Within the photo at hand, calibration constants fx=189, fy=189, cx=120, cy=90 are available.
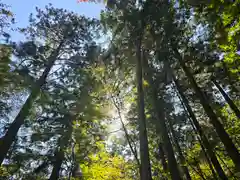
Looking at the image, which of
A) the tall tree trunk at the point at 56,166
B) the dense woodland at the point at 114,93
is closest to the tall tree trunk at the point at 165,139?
the dense woodland at the point at 114,93

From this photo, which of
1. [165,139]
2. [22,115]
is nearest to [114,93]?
[165,139]

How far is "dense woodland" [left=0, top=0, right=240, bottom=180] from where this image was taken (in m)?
6.85

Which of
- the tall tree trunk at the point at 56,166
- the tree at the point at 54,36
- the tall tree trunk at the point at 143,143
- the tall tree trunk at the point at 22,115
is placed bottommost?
the tall tree trunk at the point at 143,143

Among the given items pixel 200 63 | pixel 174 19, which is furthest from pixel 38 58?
pixel 200 63

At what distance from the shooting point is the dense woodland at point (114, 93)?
6848mm

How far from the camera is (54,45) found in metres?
12.2

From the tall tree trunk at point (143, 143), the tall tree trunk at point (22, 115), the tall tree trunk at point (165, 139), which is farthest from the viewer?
the tall tree trunk at point (22, 115)

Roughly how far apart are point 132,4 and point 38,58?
648 cm

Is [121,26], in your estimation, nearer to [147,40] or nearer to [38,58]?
[147,40]

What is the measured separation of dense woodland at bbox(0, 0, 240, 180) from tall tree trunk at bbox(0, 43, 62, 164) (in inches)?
1.7

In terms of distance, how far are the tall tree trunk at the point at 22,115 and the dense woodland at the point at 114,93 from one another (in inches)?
Answer: 1.7

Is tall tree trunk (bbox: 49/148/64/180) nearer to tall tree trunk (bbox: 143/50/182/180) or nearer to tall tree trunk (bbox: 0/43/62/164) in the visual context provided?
tall tree trunk (bbox: 0/43/62/164)

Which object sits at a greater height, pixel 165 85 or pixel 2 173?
pixel 165 85

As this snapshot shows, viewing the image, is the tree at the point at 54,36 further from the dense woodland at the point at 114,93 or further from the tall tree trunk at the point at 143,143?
the tall tree trunk at the point at 143,143
